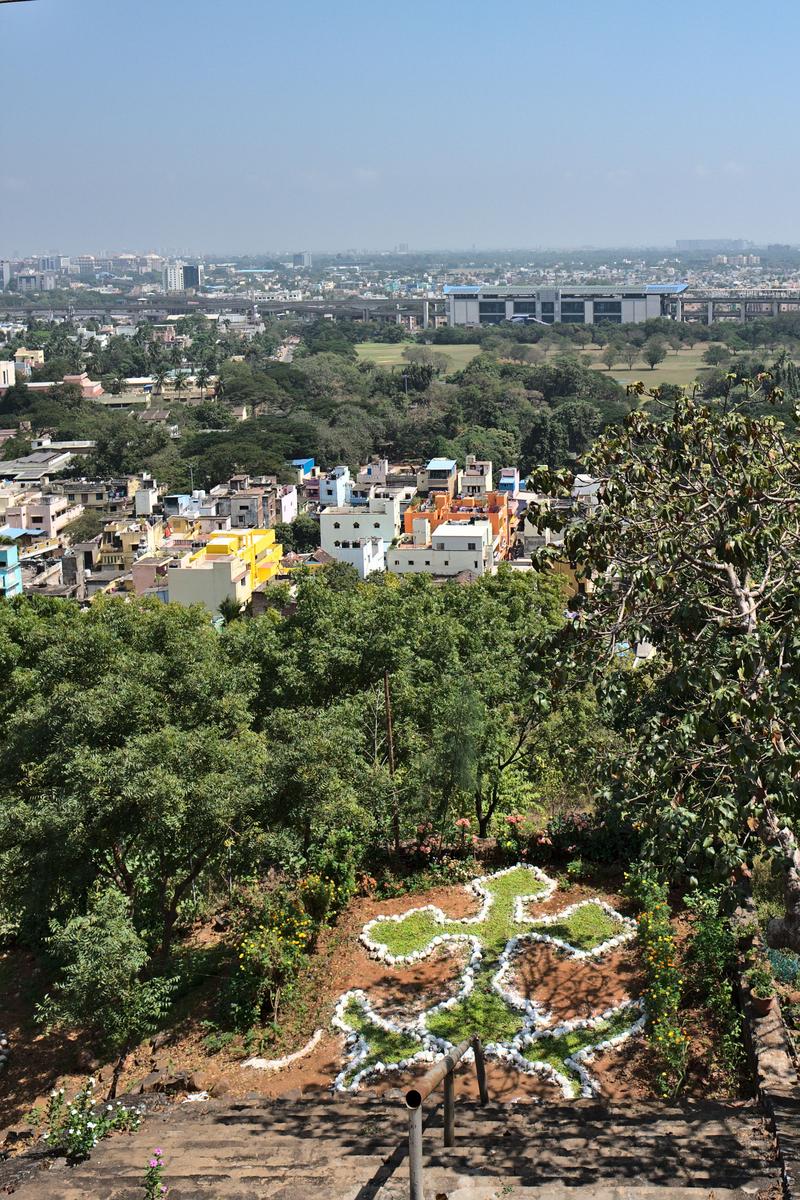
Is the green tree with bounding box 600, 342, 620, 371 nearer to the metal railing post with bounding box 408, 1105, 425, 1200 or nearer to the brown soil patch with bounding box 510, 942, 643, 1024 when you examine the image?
the brown soil patch with bounding box 510, 942, 643, 1024

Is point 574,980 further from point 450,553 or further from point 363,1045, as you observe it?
point 450,553

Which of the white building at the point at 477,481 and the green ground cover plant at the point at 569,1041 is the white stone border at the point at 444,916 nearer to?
the green ground cover plant at the point at 569,1041

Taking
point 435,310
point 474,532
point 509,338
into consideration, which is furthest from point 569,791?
point 435,310

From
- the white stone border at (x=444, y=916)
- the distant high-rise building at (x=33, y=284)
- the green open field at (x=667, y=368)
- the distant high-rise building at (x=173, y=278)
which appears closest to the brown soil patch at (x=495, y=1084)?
the white stone border at (x=444, y=916)

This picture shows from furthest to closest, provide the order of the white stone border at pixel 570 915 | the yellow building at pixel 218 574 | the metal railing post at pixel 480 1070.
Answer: the yellow building at pixel 218 574 → the white stone border at pixel 570 915 → the metal railing post at pixel 480 1070

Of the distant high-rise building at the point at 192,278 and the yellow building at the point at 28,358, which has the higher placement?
the distant high-rise building at the point at 192,278

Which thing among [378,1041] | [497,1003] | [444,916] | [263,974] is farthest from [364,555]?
[378,1041]
